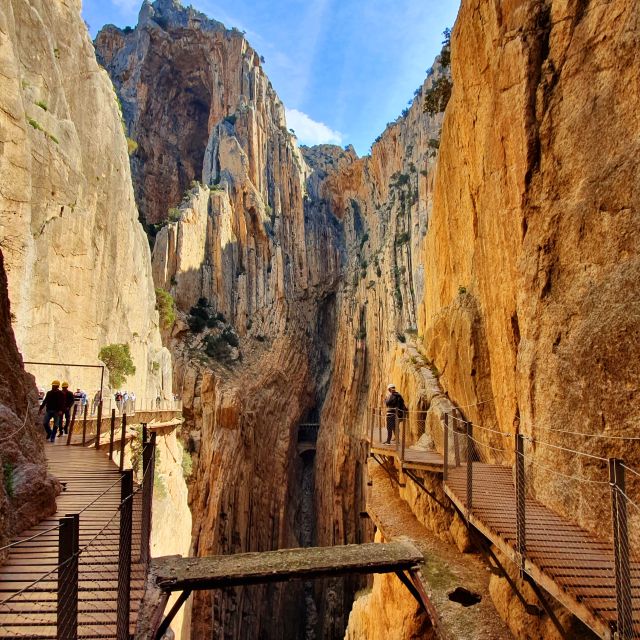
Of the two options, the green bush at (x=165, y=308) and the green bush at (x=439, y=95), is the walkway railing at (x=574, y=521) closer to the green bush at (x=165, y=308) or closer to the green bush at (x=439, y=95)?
the green bush at (x=439, y=95)

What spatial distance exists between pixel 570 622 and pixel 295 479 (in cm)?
3507

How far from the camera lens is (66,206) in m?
18.8

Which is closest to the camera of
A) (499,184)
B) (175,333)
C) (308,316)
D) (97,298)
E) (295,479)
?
(499,184)

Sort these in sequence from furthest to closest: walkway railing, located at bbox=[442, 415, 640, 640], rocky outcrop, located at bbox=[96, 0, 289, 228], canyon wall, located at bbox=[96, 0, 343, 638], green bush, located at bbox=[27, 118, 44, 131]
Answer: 1. rocky outcrop, located at bbox=[96, 0, 289, 228]
2. canyon wall, located at bbox=[96, 0, 343, 638]
3. green bush, located at bbox=[27, 118, 44, 131]
4. walkway railing, located at bbox=[442, 415, 640, 640]

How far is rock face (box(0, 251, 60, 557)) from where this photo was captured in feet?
16.3

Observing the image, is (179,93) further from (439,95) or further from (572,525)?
(572,525)

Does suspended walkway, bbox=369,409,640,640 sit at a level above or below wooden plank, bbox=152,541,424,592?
above

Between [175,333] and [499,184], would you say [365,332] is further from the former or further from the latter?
[499,184]

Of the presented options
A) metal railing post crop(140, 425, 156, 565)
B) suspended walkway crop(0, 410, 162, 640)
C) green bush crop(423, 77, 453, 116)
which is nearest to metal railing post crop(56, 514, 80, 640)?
suspended walkway crop(0, 410, 162, 640)

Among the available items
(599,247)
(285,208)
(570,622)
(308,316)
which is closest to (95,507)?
(570,622)

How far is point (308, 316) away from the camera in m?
46.9

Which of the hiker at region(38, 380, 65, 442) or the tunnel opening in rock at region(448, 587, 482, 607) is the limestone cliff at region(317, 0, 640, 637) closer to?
the tunnel opening in rock at region(448, 587, 482, 607)

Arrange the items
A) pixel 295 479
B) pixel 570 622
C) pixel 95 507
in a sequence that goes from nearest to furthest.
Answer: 1. pixel 570 622
2. pixel 95 507
3. pixel 295 479

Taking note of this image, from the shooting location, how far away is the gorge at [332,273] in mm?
6520
